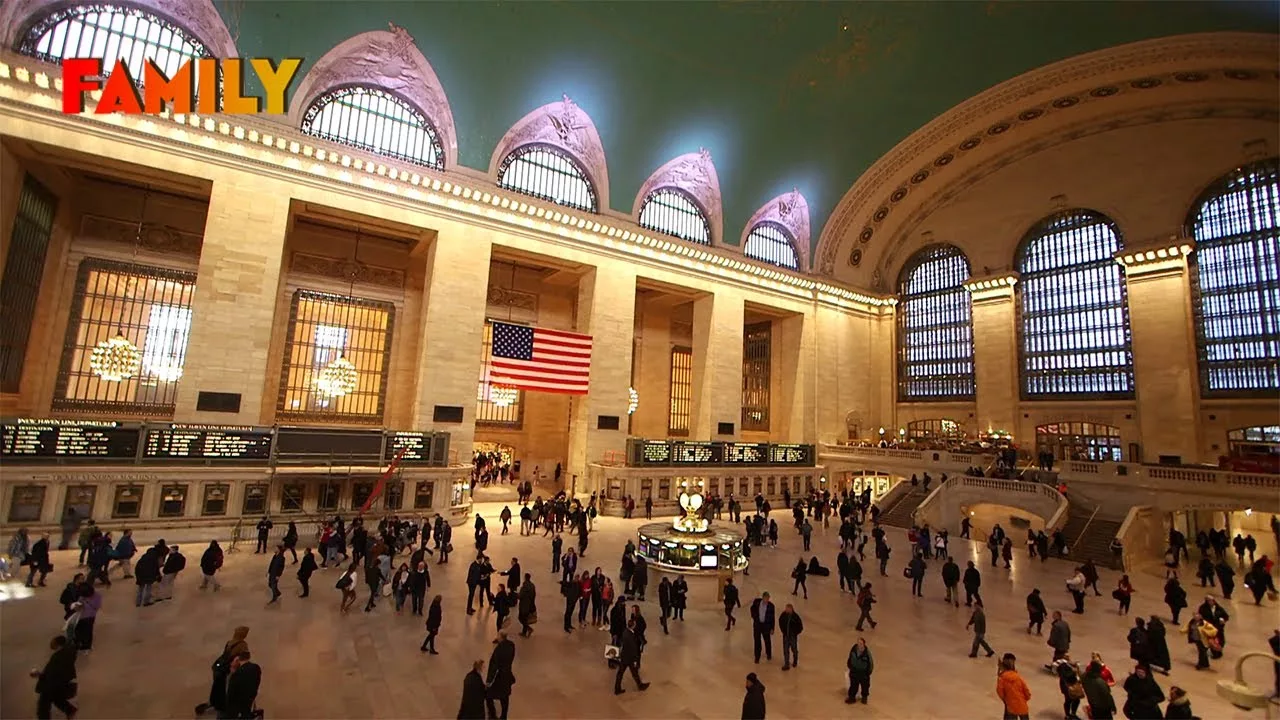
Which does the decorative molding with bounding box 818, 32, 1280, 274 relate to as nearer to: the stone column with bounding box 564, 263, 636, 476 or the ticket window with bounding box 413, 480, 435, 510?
the stone column with bounding box 564, 263, 636, 476

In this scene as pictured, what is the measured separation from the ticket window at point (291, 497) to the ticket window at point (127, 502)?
2.71m

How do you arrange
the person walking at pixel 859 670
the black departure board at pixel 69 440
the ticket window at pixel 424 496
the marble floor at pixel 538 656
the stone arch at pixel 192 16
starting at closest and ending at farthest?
the marble floor at pixel 538 656
the person walking at pixel 859 670
the black departure board at pixel 69 440
the stone arch at pixel 192 16
the ticket window at pixel 424 496

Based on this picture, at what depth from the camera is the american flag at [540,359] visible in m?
17.7

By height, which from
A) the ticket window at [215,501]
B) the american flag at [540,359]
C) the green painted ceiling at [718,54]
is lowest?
the ticket window at [215,501]

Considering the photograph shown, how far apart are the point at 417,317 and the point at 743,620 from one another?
17.1 m

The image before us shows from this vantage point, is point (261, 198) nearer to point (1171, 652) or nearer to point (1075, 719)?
point (1075, 719)

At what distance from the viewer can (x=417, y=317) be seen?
70.0 ft

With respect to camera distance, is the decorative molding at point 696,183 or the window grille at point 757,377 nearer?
the decorative molding at point 696,183

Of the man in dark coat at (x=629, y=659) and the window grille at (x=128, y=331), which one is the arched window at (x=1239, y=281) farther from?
the window grille at (x=128, y=331)

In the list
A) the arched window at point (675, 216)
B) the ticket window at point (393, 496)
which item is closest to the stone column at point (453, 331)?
the ticket window at point (393, 496)

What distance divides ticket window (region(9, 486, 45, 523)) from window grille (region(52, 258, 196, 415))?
5563mm

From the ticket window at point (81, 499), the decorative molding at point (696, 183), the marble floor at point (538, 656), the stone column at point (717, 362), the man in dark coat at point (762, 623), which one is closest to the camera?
the marble floor at point (538, 656)

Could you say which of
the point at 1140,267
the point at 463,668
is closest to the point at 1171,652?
the point at 463,668

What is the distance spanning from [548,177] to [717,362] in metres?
10.7
